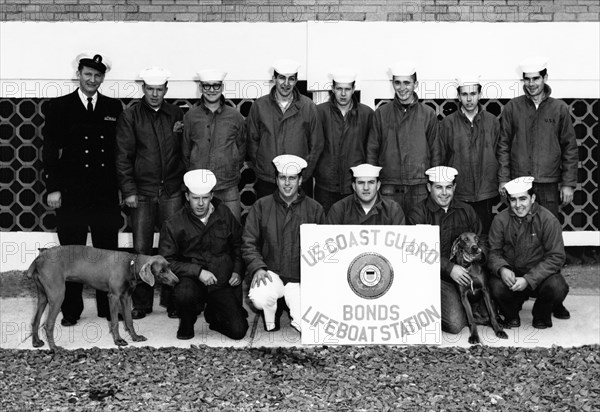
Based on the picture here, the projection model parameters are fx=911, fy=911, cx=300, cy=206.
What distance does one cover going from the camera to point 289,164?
7574mm

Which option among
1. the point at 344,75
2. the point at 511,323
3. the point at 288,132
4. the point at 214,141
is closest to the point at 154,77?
the point at 214,141

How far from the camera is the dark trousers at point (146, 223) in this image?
8.13 meters

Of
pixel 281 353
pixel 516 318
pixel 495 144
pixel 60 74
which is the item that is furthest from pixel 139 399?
pixel 60 74

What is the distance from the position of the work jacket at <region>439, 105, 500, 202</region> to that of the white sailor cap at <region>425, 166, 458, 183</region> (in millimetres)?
609

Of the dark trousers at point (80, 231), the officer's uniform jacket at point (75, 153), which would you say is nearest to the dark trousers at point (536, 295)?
the dark trousers at point (80, 231)

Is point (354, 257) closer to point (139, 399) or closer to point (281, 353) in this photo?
point (281, 353)

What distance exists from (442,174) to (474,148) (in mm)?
784

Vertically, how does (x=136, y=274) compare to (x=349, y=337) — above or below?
above

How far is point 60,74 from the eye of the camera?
9.98 meters

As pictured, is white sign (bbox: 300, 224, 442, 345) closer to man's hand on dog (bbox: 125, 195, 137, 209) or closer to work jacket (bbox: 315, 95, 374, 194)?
work jacket (bbox: 315, 95, 374, 194)

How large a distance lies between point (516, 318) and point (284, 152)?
8.10 ft

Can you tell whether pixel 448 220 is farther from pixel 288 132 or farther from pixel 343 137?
pixel 288 132

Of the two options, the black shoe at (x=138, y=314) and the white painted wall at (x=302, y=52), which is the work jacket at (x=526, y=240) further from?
the black shoe at (x=138, y=314)

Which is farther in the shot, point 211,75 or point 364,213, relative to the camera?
point 211,75
